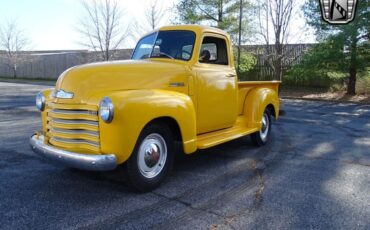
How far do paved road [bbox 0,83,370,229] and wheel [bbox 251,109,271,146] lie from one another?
0.52 ft

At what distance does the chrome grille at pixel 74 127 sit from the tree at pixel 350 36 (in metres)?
15.0

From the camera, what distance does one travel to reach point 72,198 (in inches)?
160

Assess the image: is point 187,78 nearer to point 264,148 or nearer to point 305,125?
point 264,148

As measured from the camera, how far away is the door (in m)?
5.38

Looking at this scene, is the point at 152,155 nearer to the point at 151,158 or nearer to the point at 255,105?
the point at 151,158

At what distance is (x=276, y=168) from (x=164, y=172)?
191cm

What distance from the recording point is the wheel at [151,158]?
409 centimetres

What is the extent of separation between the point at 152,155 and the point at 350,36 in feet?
49.0

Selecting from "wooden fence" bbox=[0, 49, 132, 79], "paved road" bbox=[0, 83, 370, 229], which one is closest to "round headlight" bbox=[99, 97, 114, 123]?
"paved road" bbox=[0, 83, 370, 229]

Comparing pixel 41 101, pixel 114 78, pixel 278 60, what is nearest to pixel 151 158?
pixel 114 78

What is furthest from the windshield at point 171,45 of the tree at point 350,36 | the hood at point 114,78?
the tree at point 350,36

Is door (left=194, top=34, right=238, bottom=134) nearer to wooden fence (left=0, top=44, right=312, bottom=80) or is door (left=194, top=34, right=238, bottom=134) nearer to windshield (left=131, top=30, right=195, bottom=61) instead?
windshield (left=131, top=30, right=195, bottom=61)

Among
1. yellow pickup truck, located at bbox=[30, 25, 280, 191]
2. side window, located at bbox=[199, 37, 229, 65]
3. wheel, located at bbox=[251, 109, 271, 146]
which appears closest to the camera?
yellow pickup truck, located at bbox=[30, 25, 280, 191]

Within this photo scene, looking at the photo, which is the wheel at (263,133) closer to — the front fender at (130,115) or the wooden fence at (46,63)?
the front fender at (130,115)
